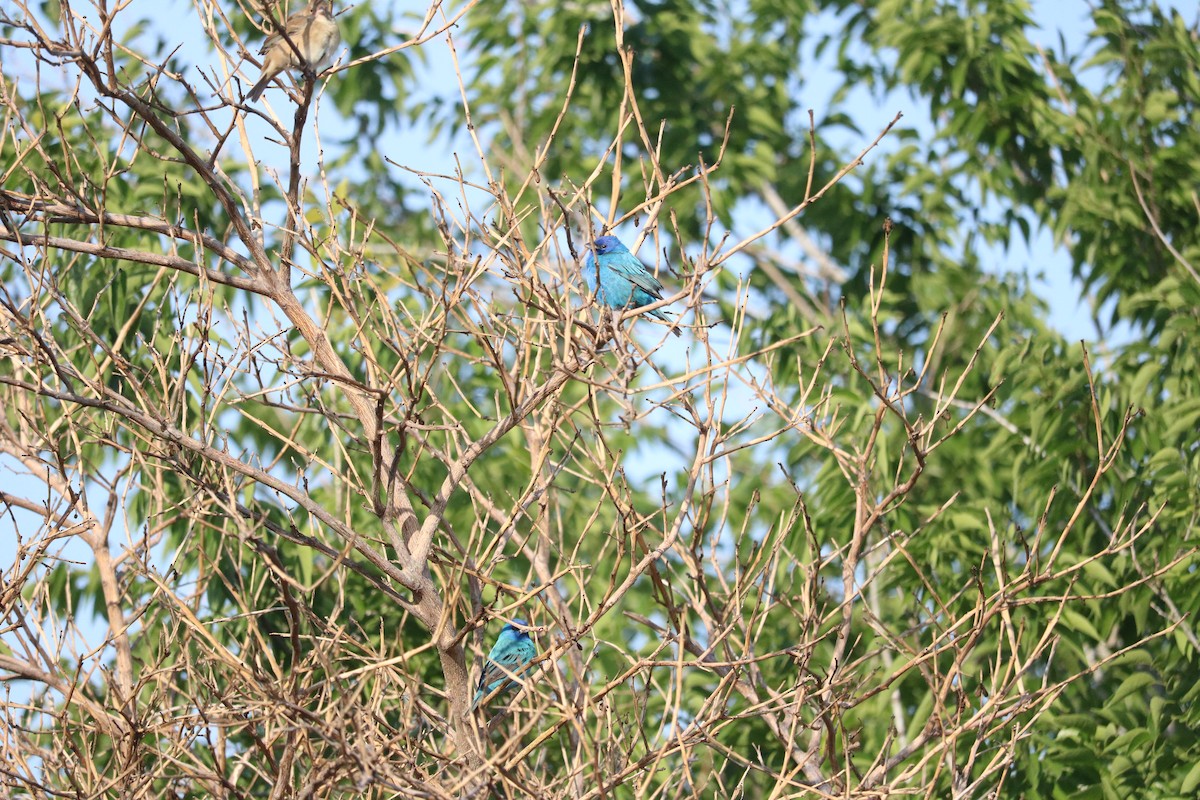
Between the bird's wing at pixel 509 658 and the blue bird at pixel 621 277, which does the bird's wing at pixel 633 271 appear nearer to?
the blue bird at pixel 621 277

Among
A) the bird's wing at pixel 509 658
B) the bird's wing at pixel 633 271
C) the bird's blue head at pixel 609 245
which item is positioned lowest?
the bird's wing at pixel 509 658

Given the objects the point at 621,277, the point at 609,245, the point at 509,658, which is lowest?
the point at 509,658

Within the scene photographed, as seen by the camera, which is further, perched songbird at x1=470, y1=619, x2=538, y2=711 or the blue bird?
the blue bird

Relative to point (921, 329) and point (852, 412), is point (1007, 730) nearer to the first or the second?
point (852, 412)

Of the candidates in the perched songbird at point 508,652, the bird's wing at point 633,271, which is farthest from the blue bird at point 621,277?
the perched songbird at point 508,652

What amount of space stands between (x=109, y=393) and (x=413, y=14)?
8005 mm

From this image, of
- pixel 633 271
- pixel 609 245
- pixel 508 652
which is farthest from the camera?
pixel 609 245

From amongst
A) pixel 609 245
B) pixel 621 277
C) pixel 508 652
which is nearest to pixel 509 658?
pixel 508 652

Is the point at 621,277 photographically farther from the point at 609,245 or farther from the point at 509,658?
the point at 509,658

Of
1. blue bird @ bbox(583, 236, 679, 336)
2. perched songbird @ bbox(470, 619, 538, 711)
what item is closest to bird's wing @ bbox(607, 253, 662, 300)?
blue bird @ bbox(583, 236, 679, 336)

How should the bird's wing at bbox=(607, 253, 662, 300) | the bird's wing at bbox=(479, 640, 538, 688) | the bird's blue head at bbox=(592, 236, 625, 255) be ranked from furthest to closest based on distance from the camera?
the bird's blue head at bbox=(592, 236, 625, 255), the bird's wing at bbox=(607, 253, 662, 300), the bird's wing at bbox=(479, 640, 538, 688)

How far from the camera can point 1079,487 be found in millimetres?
5637

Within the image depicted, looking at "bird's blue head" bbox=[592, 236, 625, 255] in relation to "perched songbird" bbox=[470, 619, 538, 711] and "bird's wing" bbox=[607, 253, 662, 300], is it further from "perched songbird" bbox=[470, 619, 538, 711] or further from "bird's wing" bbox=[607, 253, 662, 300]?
"perched songbird" bbox=[470, 619, 538, 711]

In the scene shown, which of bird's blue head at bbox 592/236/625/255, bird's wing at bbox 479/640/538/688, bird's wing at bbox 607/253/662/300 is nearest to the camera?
bird's wing at bbox 479/640/538/688
